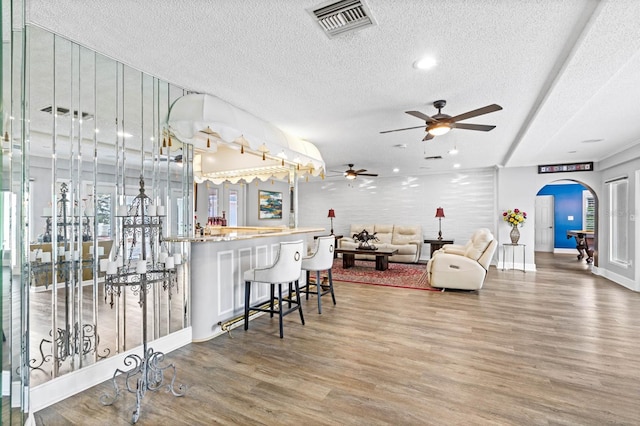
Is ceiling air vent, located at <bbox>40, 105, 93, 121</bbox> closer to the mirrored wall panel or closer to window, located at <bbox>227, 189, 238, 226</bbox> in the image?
the mirrored wall panel

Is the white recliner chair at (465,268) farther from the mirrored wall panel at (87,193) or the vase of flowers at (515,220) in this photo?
the mirrored wall panel at (87,193)

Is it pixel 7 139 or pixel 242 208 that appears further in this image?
pixel 242 208

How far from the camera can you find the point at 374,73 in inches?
110

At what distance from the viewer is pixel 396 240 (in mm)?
9117

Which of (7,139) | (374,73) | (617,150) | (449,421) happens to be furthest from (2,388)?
(617,150)

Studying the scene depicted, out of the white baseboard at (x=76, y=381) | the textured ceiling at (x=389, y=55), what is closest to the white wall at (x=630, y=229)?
the textured ceiling at (x=389, y=55)

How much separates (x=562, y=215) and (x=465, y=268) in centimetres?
773

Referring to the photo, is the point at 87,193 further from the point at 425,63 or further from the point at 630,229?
the point at 630,229

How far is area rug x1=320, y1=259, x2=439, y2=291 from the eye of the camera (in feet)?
19.2

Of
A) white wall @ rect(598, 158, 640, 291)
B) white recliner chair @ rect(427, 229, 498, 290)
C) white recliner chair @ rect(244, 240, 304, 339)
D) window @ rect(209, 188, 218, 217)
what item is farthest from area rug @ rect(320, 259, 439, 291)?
window @ rect(209, 188, 218, 217)

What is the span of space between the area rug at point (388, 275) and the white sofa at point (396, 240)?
357mm

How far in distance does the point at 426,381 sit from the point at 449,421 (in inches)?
18.6

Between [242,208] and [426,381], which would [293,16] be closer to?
[426,381]

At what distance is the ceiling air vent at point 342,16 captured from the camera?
188 centimetres
